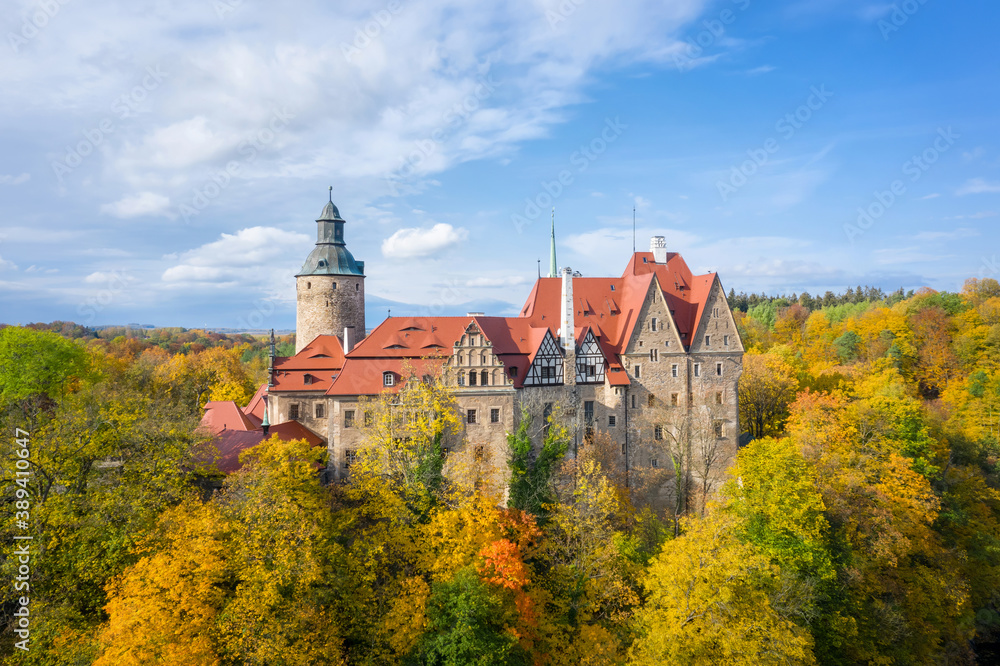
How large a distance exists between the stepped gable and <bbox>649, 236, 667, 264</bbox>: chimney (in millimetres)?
23062

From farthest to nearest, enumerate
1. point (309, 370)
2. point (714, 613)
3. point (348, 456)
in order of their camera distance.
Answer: point (309, 370) → point (348, 456) → point (714, 613)

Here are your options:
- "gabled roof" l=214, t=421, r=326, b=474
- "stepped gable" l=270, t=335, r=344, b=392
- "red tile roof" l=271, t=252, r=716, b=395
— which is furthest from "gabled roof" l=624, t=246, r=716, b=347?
"gabled roof" l=214, t=421, r=326, b=474

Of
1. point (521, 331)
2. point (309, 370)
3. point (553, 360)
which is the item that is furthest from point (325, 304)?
point (553, 360)

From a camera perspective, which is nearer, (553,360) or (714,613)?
(714,613)

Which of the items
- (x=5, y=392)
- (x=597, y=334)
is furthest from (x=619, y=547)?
(x=5, y=392)

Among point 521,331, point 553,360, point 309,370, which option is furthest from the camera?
point 521,331

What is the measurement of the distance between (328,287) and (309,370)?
7.37 metres

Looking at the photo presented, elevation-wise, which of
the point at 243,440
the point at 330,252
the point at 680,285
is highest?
the point at 330,252

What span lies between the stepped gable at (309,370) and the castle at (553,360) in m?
0.07

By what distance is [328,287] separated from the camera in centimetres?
4338

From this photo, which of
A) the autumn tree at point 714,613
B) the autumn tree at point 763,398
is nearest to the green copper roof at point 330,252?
the autumn tree at point 714,613

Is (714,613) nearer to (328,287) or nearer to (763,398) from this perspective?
(763,398)

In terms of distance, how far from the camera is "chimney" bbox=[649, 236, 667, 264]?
145ft

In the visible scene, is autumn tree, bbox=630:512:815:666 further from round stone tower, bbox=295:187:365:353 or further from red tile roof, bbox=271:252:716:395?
round stone tower, bbox=295:187:365:353
